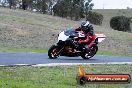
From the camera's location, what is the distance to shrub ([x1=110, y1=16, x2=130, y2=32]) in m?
72.6

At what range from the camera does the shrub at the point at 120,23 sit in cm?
7256

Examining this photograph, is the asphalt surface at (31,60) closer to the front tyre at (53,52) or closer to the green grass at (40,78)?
the front tyre at (53,52)

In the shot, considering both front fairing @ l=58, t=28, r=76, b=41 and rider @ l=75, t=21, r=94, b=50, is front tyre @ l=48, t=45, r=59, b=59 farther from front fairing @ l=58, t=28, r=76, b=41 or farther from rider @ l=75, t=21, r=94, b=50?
rider @ l=75, t=21, r=94, b=50

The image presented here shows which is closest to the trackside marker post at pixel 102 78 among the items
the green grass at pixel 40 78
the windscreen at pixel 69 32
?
the green grass at pixel 40 78

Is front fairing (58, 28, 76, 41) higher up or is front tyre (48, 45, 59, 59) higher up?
front fairing (58, 28, 76, 41)

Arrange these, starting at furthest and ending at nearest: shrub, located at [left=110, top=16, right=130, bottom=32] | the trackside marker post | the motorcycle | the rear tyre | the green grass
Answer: shrub, located at [left=110, top=16, right=130, bottom=32]
the rear tyre
the motorcycle
the green grass
the trackside marker post

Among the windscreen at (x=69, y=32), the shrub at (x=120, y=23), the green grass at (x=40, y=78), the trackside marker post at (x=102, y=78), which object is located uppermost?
the trackside marker post at (x=102, y=78)

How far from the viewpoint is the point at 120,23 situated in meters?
74.3

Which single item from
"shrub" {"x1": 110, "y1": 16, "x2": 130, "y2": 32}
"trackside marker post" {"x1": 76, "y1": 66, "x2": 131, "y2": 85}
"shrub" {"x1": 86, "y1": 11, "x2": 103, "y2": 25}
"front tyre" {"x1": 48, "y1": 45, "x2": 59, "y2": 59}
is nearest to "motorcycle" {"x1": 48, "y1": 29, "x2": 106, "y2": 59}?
"front tyre" {"x1": 48, "y1": 45, "x2": 59, "y2": 59}

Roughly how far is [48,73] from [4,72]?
3.92 ft

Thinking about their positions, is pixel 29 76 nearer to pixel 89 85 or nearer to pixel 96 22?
pixel 89 85

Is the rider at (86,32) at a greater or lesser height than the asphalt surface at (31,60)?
greater

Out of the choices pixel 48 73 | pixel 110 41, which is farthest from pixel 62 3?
pixel 48 73

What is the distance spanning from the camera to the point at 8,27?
43000 mm
